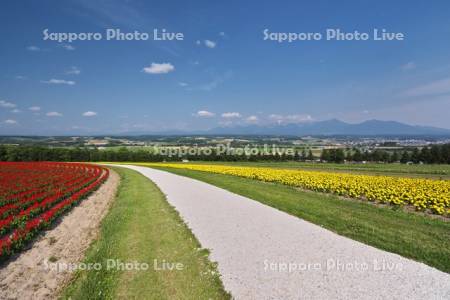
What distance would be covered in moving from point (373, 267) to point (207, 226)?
469 centimetres

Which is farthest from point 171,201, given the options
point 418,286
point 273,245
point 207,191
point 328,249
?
point 418,286

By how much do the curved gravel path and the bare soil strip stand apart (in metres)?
3.25

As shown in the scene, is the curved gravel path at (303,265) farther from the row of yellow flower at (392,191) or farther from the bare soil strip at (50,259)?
the row of yellow flower at (392,191)

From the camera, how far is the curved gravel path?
476cm

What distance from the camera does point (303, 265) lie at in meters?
5.74

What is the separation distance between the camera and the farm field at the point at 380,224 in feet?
20.8

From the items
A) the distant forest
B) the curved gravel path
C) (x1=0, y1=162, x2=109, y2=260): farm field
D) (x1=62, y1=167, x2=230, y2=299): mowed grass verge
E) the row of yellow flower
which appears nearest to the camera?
the curved gravel path

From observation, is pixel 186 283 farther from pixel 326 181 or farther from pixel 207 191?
pixel 326 181

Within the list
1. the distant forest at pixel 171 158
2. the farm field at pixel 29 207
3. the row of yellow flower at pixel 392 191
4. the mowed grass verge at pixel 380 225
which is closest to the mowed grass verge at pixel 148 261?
the farm field at pixel 29 207

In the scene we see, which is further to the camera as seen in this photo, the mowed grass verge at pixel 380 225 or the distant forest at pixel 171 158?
the distant forest at pixel 171 158

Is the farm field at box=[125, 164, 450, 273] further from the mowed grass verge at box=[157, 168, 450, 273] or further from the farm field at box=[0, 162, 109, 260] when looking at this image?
the farm field at box=[0, 162, 109, 260]

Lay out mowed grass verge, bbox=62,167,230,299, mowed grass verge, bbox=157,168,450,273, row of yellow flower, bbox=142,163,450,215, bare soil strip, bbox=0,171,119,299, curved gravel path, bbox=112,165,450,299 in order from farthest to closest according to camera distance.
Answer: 1. row of yellow flower, bbox=142,163,450,215
2. mowed grass verge, bbox=157,168,450,273
3. bare soil strip, bbox=0,171,119,299
4. mowed grass verge, bbox=62,167,230,299
5. curved gravel path, bbox=112,165,450,299

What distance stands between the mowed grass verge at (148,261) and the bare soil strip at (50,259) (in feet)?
1.22

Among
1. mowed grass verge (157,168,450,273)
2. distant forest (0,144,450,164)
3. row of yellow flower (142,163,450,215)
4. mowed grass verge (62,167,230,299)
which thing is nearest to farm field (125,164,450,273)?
mowed grass verge (157,168,450,273)
